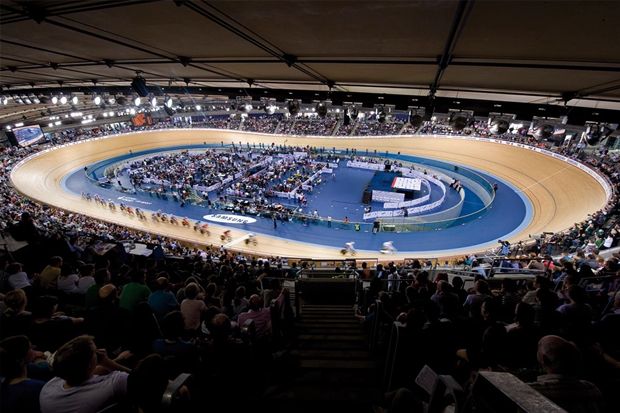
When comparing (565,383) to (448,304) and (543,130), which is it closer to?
(448,304)

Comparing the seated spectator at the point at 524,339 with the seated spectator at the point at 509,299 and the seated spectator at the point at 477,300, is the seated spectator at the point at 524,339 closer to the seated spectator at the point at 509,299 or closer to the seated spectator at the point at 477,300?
the seated spectator at the point at 477,300

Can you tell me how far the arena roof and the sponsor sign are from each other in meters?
13.4

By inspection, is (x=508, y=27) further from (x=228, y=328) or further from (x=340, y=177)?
(x=340, y=177)

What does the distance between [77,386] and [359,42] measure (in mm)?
4643

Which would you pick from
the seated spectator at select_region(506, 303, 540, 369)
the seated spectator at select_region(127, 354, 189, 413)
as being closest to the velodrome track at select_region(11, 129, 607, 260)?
the seated spectator at select_region(506, 303, 540, 369)

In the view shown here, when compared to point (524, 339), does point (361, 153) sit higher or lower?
lower

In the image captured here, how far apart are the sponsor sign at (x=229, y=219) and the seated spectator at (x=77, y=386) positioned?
18.0 meters

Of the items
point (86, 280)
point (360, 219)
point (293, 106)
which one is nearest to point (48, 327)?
point (86, 280)

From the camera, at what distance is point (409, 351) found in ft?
8.70

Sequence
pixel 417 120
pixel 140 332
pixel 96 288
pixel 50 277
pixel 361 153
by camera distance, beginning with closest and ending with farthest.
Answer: pixel 140 332
pixel 96 288
pixel 50 277
pixel 417 120
pixel 361 153

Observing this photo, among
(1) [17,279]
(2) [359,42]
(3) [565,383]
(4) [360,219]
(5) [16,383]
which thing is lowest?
(4) [360,219]

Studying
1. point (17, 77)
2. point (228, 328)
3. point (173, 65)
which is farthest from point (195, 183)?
point (228, 328)

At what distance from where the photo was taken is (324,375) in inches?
126

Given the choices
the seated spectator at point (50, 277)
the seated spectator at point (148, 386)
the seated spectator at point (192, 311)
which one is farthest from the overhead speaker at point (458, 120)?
the seated spectator at point (50, 277)
